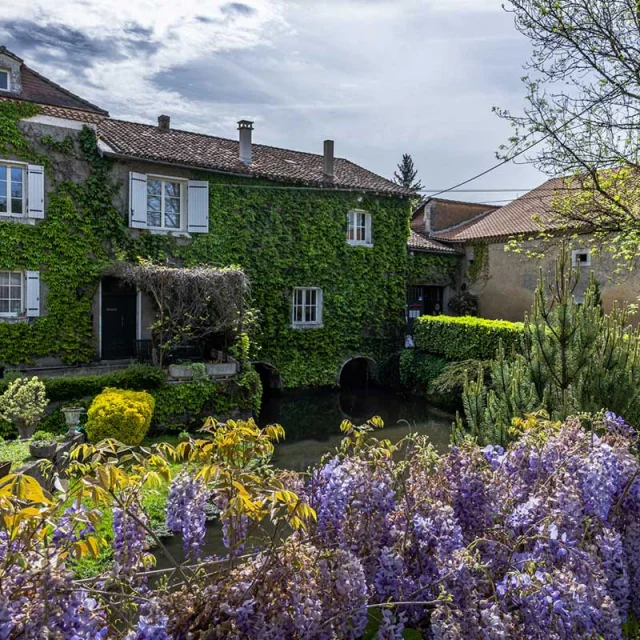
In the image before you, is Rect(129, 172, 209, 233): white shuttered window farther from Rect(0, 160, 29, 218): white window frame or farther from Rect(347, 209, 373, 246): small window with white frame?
Rect(347, 209, 373, 246): small window with white frame

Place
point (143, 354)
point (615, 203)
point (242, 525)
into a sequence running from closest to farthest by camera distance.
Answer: point (242, 525), point (615, 203), point (143, 354)

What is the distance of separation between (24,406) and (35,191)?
6190mm

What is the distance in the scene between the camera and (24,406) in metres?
10.1

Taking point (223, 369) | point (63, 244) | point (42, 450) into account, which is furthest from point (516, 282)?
point (42, 450)

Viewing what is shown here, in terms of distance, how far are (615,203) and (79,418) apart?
1102cm

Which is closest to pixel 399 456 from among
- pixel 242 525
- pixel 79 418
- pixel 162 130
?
pixel 79 418

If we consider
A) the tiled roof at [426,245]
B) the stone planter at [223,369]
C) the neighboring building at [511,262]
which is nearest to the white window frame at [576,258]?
the neighboring building at [511,262]

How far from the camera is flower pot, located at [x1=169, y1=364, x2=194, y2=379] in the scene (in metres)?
12.8

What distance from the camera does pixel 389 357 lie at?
2025 cm

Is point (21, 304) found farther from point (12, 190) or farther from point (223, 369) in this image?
point (223, 369)

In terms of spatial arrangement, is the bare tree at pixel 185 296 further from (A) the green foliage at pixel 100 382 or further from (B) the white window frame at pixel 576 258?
(B) the white window frame at pixel 576 258

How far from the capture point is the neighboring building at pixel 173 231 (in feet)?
43.8

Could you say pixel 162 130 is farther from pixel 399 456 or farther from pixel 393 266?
pixel 399 456

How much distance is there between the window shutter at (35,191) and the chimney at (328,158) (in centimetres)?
971
